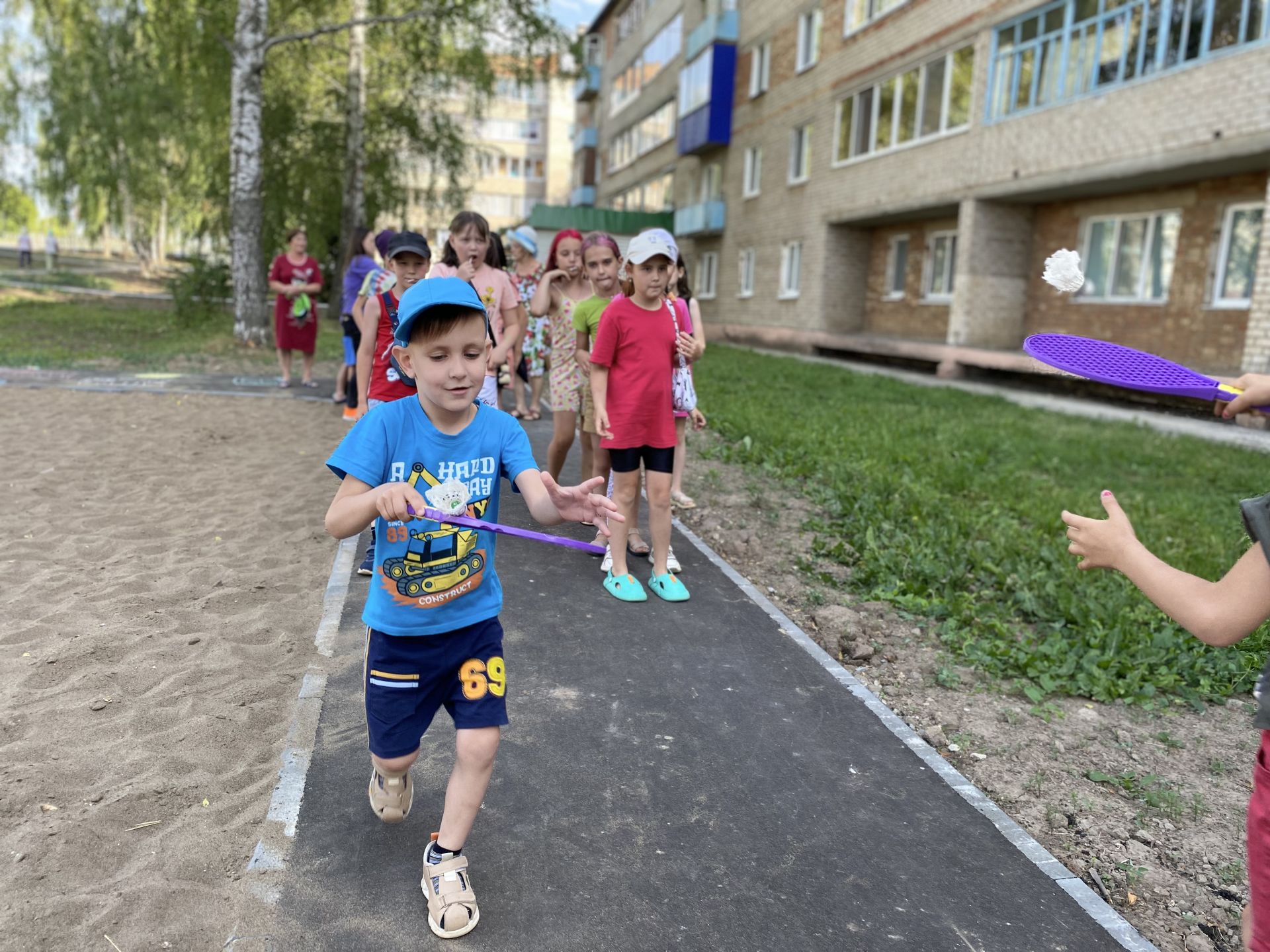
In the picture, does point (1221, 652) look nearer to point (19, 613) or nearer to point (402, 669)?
point (402, 669)

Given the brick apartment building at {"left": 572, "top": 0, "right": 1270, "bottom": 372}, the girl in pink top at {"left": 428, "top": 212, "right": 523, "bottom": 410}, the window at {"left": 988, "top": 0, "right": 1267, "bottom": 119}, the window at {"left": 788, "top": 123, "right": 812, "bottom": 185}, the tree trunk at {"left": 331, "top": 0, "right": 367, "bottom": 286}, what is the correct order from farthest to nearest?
the window at {"left": 788, "top": 123, "right": 812, "bottom": 185} → the tree trunk at {"left": 331, "top": 0, "right": 367, "bottom": 286} → the brick apartment building at {"left": 572, "top": 0, "right": 1270, "bottom": 372} → the window at {"left": 988, "top": 0, "right": 1267, "bottom": 119} → the girl in pink top at {"left": 428, "top": 212, "right": 523, "bottom": 410}

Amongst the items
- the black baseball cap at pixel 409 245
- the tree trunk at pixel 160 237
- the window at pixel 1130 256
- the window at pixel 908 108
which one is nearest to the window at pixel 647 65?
the window at pixel 908 108

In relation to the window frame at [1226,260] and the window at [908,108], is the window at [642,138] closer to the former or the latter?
the window at [908,108]

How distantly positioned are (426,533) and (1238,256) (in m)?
16.4

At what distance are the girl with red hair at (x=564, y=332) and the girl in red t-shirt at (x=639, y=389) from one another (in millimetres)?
1164

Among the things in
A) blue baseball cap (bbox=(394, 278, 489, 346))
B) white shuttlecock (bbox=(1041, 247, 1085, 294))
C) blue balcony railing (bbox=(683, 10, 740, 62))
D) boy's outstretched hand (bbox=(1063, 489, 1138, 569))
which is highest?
blue balcony railing (bbox=(683, 10, 740, 62))

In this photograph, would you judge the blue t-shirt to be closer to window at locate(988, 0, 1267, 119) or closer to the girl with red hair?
the girl with red hair

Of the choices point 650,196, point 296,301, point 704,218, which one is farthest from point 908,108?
point 650,196

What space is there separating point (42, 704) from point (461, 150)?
23.7 m

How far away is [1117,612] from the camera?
522 cm

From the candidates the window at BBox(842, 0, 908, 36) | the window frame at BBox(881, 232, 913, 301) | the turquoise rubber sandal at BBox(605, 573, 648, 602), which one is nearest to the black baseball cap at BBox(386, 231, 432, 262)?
the turquoise rubber sandal at BBox(605, 573, 648, 602)

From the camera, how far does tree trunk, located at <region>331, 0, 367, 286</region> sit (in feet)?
70.8

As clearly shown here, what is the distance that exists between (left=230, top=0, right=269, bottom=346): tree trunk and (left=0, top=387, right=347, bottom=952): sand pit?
10016 mm

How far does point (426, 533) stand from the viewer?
262cm
